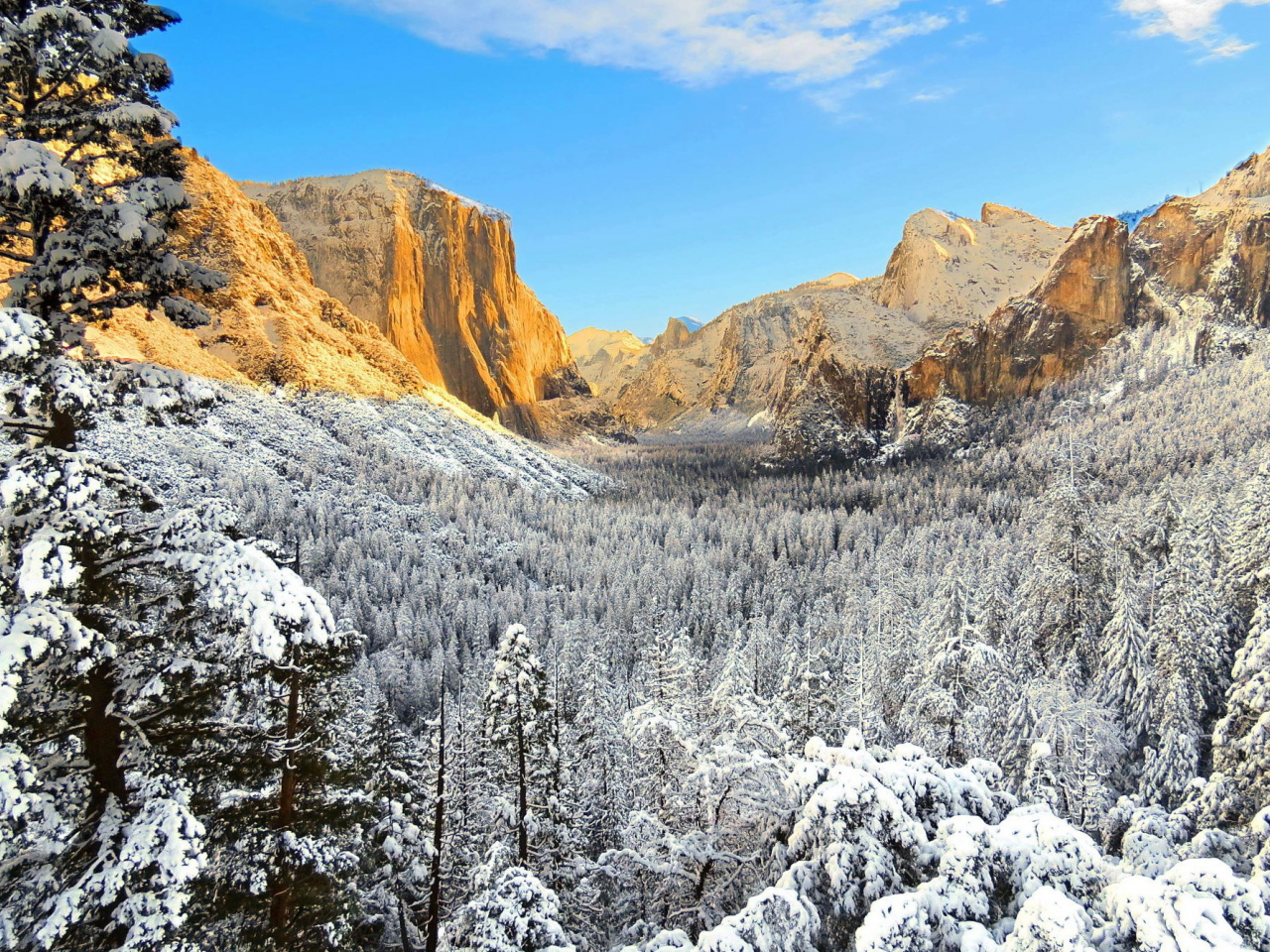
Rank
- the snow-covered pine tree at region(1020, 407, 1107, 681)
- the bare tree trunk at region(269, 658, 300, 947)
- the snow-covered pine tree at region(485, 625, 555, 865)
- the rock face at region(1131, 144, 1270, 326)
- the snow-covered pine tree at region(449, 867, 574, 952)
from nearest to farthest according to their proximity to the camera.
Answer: the bare tree trunk at region(269, 658, 300, 947)
the snow-covered pine tree at region(449, 867, 574, 952)
the snow-covered pine tree at region(485, 625, 555, 865)
the snow-covered pine tree at region(1020, 407, 1107, 681)
the rock face at region(1131, 144, 1270, 326)

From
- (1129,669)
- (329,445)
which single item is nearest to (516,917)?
(1129,669)

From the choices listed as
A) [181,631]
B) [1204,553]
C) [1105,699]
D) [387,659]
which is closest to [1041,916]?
[181,631]

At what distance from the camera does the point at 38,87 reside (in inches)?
228

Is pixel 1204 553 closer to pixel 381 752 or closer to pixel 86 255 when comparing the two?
pixel 381 752

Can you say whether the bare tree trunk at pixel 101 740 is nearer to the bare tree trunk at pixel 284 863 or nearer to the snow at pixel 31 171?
the bare tree trunk at pixel 284 863

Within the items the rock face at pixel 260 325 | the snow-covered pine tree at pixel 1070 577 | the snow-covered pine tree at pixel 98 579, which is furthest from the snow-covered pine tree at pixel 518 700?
the rock face at pixel 260 325

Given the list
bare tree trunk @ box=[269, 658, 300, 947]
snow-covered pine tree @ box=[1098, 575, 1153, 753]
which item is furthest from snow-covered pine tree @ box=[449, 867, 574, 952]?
snow-covered pine tree @ box=[1098, 575, 1153, 753]

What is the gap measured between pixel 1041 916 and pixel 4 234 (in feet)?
34.0

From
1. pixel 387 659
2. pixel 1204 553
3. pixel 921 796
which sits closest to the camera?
pixel 921 796

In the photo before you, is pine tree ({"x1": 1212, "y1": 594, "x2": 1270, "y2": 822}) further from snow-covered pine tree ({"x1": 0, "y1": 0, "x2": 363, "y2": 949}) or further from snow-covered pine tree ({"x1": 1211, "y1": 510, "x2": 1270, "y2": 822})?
snow-covered pine tree ({"x1": 0, "y1": 0, "x2": 363, "y2": 949})

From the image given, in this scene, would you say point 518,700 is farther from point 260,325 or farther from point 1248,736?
point 260,325

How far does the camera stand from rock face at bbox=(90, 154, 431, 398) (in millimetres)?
114812

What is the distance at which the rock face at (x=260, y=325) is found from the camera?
115 meters

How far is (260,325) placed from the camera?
430 feet
